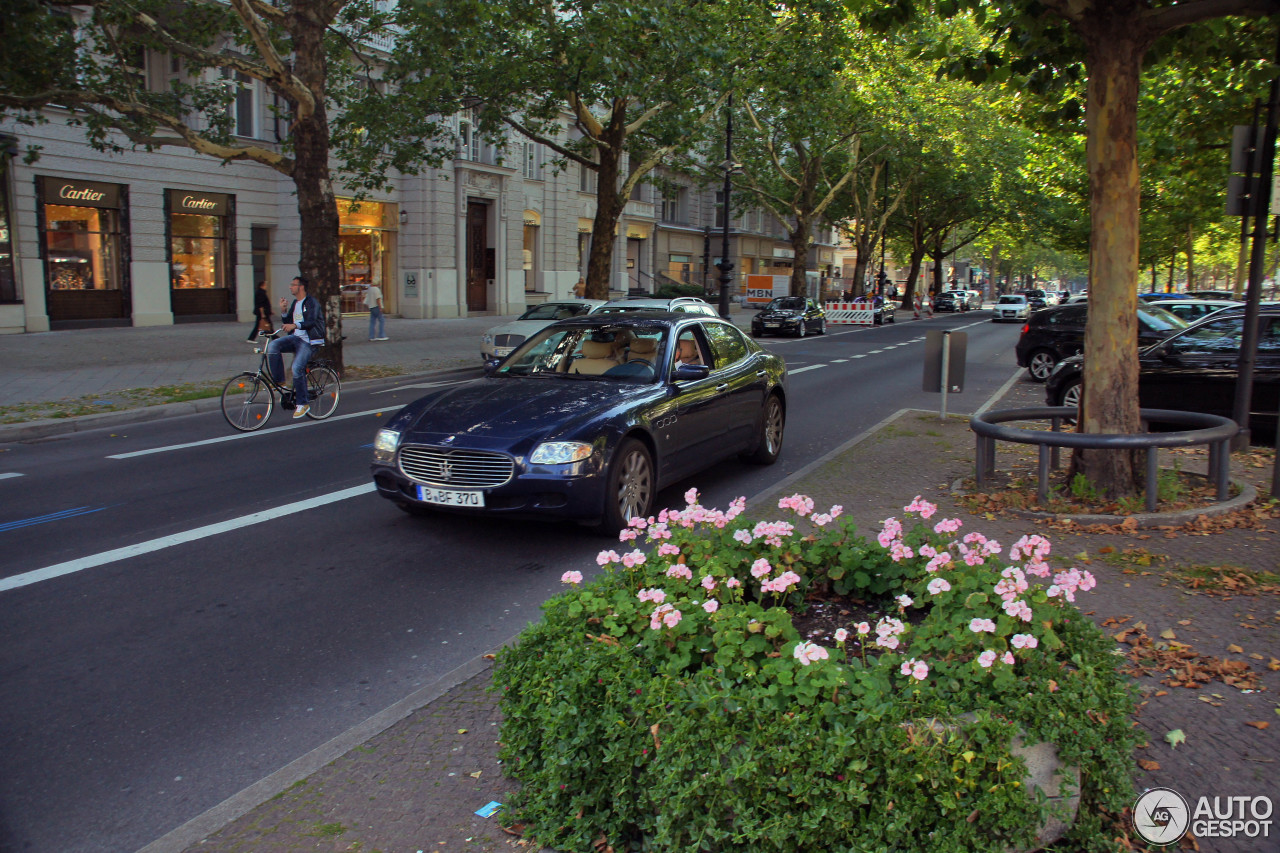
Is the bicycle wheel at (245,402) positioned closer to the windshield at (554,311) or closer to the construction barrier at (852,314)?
the windshield at (554,311)

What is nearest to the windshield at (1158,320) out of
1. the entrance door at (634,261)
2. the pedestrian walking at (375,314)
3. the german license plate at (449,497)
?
the german license plate at (449,497)

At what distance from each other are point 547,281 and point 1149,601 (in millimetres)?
36962

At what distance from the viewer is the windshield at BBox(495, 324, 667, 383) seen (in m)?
7.70

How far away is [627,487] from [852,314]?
1534 inches

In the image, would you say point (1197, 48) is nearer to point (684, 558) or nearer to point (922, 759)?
point (684, 558)

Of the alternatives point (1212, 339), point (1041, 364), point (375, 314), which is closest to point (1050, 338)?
point (1041, 364)

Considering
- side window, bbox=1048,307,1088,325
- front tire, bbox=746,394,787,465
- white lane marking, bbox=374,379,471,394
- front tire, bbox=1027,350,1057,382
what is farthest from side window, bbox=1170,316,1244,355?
white lane marking, bbox=374,379,471,394

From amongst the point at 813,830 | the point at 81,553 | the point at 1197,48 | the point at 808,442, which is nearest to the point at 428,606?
the point at 81,553

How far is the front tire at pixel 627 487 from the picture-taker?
6.56 meters

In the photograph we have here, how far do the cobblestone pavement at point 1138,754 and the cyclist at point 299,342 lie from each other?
8931mm

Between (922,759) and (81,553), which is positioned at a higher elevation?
(922,759)

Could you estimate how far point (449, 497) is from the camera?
21.2ft

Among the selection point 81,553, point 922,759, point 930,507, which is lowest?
point 81,553

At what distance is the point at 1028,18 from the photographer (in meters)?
8.23
